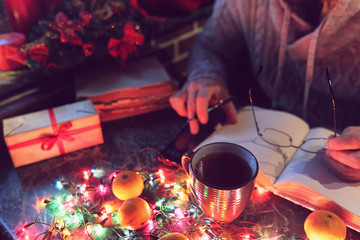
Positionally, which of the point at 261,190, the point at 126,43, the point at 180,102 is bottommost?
the point at 261,190

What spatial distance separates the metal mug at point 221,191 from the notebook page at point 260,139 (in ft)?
0.47

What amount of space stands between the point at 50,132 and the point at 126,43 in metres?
0.42

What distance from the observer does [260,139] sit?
2.89 ft

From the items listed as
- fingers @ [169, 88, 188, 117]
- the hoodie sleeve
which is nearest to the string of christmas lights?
fingers @ [169, 88, 188, 117]

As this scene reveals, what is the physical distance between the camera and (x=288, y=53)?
119 centimetres

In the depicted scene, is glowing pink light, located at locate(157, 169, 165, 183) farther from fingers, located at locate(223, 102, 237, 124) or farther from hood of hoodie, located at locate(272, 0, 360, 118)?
hood of hoodie, located at locate(272, 0, 360, 118)

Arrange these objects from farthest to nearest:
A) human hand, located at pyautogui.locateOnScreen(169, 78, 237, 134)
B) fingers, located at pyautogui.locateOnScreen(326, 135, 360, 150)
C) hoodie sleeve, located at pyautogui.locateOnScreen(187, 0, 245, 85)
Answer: hoodie sleeve, located at pyautogui.locateOnScreen(187, 0, 245, 85), human hand, located at pyautogui.locateOnScreen(169, 78, 237, 134), fingers, located at pyautogui.locateOnScreen(326, 135, 360, 150)

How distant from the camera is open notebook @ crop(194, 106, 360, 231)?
696mm

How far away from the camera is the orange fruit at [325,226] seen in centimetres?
63

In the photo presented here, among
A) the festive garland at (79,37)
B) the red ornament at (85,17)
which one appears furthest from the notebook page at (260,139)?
the red ornament at (85,17)

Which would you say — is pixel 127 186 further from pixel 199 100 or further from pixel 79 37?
pixel 79 37

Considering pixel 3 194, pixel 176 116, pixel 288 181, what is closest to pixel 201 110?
pixel 176 116

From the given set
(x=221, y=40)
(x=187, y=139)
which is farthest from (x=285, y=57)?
(x=187, y=139)

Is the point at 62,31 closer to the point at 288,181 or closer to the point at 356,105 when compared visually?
the point at 288,181
